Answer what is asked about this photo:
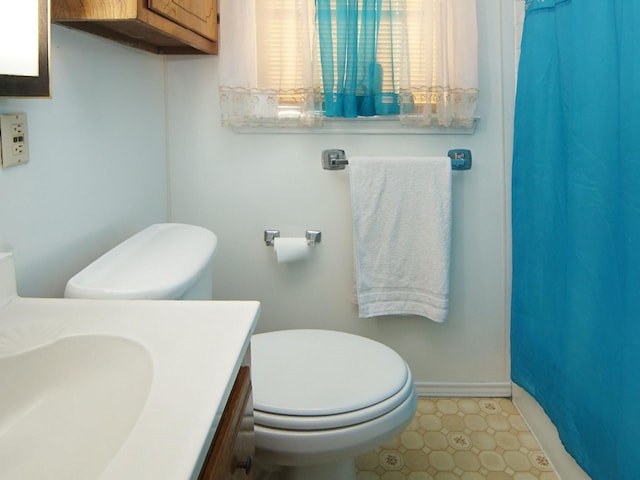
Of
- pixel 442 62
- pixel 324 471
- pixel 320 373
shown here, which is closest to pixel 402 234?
pixel 442 62

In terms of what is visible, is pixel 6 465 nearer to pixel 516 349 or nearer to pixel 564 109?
pixel 564 109

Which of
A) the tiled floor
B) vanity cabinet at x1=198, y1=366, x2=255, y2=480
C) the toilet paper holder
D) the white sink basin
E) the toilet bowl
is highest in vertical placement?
the toilet paper holder

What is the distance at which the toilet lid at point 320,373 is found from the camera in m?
1.16

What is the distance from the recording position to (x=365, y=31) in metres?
1.72

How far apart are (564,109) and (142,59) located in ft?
4.06

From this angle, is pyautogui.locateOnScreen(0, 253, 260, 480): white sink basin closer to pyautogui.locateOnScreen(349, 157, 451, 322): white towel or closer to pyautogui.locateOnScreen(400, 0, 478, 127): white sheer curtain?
pyautogui.locateOnScreen(349, 157, 451, 322): white towel

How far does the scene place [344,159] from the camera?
6.03 ft

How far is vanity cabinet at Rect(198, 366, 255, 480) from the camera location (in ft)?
2.16

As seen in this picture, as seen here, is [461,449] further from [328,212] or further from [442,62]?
[442,62]

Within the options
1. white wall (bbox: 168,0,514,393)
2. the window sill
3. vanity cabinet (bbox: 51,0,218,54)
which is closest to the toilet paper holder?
white wall (bbox: 168,0,514,393)

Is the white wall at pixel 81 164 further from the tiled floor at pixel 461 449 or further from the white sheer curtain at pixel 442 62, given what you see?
the tiled floor at pixel 461 449

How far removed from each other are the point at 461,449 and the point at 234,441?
1.21 meters

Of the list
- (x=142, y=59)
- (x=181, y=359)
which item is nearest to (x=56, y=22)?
(x=142, y=59)

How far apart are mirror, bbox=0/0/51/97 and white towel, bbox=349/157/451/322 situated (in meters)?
1.02
